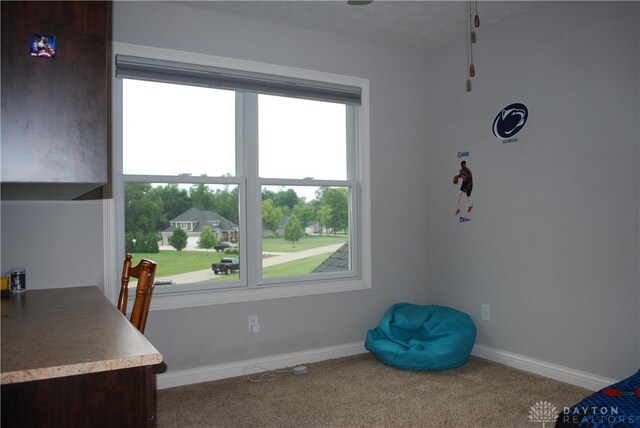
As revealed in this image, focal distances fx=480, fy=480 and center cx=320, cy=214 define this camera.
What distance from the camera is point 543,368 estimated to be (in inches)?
127

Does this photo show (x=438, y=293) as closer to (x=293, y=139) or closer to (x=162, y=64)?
(x=293, y=139)

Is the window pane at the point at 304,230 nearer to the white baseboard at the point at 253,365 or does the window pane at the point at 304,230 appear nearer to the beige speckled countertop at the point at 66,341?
the white baseboard at the point at 253,365

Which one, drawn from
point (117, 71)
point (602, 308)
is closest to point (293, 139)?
point (117, 71)

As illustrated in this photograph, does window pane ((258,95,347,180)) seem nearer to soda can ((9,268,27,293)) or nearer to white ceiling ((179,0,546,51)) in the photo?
white ceiling ((179,0,546,51))

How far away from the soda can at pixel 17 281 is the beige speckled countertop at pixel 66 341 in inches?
15.4

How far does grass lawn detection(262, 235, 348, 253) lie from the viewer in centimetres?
355

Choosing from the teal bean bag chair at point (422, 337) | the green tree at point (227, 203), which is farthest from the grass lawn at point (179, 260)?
the teal bean bag chair at point (422, 337)

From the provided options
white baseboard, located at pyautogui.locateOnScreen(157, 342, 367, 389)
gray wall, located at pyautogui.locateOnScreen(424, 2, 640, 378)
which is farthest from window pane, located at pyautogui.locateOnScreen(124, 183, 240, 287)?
gray wall, located at pyautogui.locateOnScreen(424, 2, 640, 378)

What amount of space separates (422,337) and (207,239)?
1.73 metres

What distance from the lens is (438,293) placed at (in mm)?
4070

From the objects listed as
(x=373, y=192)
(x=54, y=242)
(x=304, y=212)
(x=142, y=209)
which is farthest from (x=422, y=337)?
(x=54, y=242)

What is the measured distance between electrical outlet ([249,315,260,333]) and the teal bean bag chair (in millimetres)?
829

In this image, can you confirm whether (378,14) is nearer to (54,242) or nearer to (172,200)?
(172,200)

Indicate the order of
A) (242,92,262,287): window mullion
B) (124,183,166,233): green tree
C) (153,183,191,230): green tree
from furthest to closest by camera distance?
(242,92,262,287): window mullion
(153,183,191,230): green tree
(124,183,166,233): green tree
